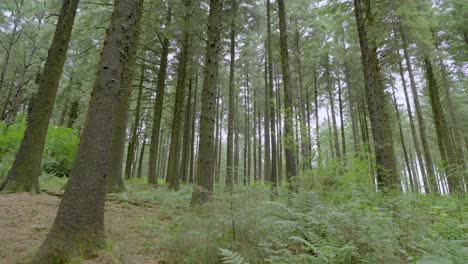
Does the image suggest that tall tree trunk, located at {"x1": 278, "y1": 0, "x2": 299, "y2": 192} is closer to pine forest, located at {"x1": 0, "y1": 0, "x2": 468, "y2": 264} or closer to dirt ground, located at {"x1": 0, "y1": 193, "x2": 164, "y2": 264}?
pine forest, located at {"x1": 0, "y1": 0, "x2": 468, "y2": 264}

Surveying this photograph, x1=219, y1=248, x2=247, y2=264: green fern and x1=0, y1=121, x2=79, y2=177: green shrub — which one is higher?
x1=0, y1=121, x2=79, y2=177: green shrub

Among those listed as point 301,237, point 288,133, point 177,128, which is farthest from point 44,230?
point 177,128

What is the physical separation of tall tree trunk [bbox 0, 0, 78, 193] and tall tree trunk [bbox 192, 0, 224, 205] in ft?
11.9

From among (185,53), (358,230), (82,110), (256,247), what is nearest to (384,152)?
(358,230)

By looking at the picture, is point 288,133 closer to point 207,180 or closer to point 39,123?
point 207,180

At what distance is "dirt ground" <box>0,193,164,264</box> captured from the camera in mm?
3037

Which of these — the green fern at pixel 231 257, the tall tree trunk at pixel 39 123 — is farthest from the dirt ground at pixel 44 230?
the green fern at pixel 231 257

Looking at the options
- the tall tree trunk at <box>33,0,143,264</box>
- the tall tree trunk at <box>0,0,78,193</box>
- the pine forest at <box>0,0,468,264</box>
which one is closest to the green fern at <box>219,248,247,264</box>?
the pine forest at <box>0,0,468,264</box>

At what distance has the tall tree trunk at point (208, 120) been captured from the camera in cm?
600

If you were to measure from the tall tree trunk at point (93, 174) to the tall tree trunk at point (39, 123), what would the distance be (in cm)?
335

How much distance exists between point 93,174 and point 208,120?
3.58 metres

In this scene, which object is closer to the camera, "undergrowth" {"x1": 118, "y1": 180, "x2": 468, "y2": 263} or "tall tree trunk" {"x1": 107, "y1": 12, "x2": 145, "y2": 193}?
"undergrowth" {"x1": 118, "y1": 180, "x2": 468, "y2": 263}

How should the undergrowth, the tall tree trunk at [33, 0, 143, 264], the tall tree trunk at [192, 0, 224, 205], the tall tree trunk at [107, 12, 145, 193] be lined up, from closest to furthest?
1. the undergrowth
2. the tall tree trunk at [33, 0, 143, 264]
3. the tall tree trunk at [192, 0, 224, 205]
4. the tall tree trunk at [107, 12, 145, 193]

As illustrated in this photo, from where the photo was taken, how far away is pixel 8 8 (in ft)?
48.5
